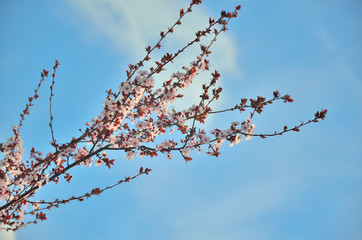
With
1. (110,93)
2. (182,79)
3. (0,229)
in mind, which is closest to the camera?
(0,229)

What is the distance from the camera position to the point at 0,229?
5223 mm

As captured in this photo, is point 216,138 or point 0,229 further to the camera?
point 216,138

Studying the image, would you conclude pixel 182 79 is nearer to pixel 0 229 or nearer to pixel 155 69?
pixel 155 69

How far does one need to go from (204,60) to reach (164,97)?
4.22 ft

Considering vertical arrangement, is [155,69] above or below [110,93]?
above

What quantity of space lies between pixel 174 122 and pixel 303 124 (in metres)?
2.78

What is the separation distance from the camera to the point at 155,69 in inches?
229

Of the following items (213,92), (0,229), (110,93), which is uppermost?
(110,93)

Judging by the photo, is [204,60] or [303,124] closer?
[303,124]

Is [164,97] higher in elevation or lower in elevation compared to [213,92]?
higher

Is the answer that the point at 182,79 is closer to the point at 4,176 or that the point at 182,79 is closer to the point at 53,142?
the point at 53,142

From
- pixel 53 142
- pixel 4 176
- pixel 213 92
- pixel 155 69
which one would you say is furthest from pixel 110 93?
pixel 4 176

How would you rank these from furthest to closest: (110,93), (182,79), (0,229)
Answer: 1. (182,79)
2. (110,93)
3. (0,229)

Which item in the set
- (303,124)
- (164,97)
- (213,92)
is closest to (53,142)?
(164,97)
